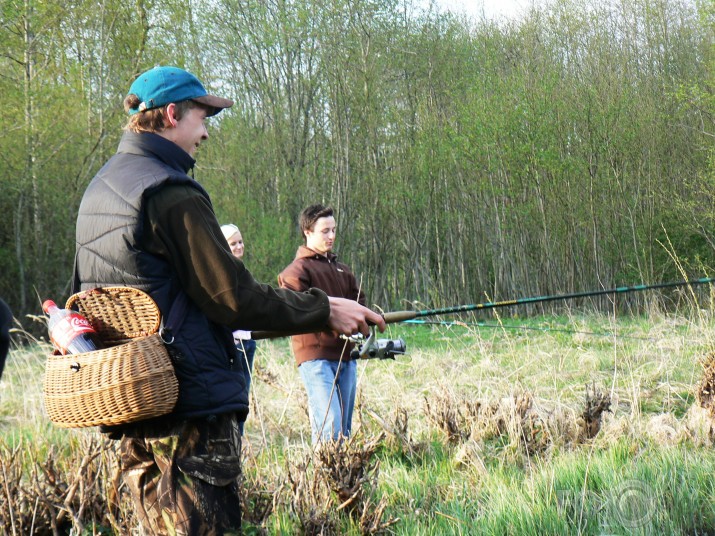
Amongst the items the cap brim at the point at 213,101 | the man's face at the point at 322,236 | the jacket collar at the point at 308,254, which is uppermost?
the cap brim at the point at 213,101

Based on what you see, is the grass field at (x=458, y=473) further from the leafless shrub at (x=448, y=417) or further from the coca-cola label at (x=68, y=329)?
the coca-cola label at (x=68, y=329)

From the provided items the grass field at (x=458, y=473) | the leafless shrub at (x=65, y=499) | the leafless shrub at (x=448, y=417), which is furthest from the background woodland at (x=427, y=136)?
the leafless shrub at (x=65, y=499)

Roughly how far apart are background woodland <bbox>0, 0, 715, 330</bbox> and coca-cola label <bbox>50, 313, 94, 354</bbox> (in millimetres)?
14888

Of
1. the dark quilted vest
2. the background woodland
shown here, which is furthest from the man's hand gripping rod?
the background woodland

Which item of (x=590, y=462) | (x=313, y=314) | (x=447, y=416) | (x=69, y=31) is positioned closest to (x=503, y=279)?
(x=69, y=31)

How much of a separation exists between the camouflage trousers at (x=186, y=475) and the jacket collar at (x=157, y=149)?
72 cm

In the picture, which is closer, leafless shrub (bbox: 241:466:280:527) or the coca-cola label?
the coca-cola label

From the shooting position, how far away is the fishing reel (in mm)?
3018

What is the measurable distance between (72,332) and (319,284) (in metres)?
3.25

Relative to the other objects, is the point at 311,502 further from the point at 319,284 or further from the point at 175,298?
the point at 319,284

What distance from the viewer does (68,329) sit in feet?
7.72

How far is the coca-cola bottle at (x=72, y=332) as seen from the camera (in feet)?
7.68

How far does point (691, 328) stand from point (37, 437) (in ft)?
21.1

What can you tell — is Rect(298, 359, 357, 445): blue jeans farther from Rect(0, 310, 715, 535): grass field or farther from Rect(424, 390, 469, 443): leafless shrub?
Rect(424, 390, 469, 443): leafless shrub
